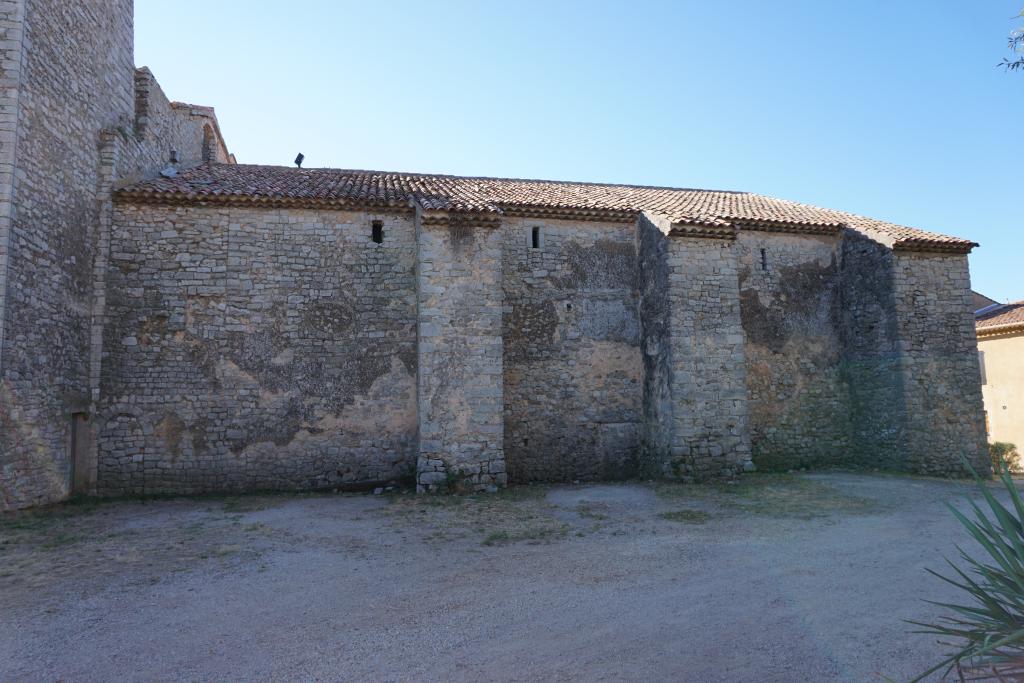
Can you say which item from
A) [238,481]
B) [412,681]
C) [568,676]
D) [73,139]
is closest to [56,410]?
[238,481]

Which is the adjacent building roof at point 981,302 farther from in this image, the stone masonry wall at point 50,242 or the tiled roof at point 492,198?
the stone masonry wall at point 50,242

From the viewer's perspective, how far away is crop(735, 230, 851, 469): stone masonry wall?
12.5 metres

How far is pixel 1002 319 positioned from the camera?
18438mm

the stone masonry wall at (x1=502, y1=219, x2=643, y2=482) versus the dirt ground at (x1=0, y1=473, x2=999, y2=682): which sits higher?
the stone masonry wall at (x1=502, y1=219, x2=643, y2=482)

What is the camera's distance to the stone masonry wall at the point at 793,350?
41.0 feet

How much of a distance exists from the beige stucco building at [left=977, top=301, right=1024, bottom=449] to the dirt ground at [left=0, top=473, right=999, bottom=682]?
41.5 feet

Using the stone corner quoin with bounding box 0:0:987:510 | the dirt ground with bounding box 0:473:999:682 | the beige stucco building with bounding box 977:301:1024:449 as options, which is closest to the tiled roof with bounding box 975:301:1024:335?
the beige stucco building with bounding box 977:301:1024:449

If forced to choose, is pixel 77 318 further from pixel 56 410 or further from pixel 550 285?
pixel 550 285

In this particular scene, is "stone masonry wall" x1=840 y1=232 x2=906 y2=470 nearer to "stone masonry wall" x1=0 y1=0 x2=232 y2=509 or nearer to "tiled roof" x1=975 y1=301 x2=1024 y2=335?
"tiled roof" x1=975 y1=301 x2=1024 y2=335

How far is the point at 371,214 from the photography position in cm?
1123

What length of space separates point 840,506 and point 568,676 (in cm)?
668

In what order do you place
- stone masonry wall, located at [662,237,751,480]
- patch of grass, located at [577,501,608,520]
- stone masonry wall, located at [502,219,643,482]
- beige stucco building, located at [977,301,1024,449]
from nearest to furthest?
1. patch of grass, located at [577,501,608,520]
2. stone masonry wall, located at [662,237,751,480]
3. stone masonry wall, located at [502,219,643,482]
4. beige stucco building, located at [977,301,1024,449]

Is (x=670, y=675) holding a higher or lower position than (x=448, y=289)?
lower

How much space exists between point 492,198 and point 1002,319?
17.2 meters
